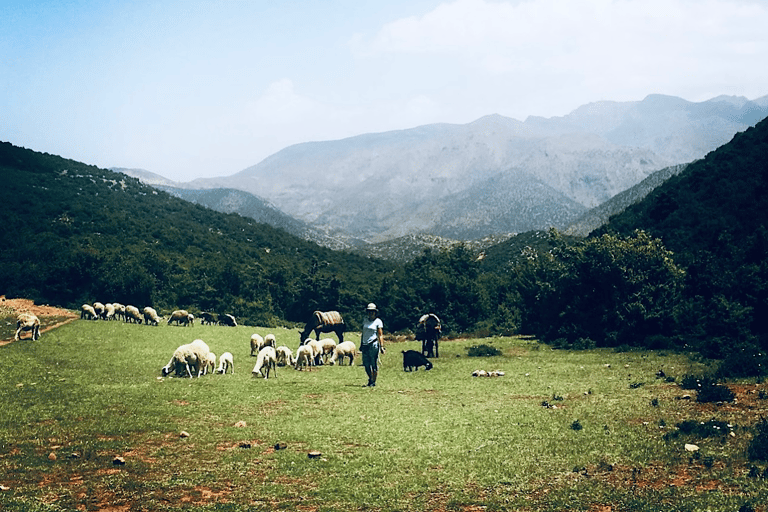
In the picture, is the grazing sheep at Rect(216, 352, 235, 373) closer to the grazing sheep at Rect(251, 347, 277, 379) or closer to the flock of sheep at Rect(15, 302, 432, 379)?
the flock of sheep at Rect(15, 302, 432, 379)

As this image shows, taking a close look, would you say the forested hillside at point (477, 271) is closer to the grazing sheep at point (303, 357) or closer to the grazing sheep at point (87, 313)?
the grazing sheep at point (87, 313)

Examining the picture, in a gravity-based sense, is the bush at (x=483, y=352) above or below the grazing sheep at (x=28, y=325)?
below

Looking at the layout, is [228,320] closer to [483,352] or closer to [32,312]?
[32,312]

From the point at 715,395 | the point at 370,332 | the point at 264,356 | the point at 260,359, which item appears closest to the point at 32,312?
the point at 260,359

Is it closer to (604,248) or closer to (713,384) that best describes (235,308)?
(604,248)

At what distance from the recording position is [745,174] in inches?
1969

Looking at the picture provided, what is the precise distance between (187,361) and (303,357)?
5.52 m

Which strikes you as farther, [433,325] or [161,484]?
[433,325]

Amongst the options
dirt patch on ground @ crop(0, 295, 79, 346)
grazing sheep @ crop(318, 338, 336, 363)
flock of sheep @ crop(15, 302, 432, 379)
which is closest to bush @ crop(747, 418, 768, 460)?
flock of sheep @ crop(15, 302, 432, 379)

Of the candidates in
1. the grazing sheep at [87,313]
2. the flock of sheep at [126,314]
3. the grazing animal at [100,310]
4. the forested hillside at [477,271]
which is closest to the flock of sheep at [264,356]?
the grazing sheep at [87,313]

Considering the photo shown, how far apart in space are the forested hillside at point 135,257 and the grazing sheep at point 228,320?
5017 millimetres

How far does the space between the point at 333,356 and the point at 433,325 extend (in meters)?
6.22

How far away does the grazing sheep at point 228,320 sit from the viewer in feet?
165

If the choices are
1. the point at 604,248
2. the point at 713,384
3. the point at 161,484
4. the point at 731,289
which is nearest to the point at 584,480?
the point at 161,484
